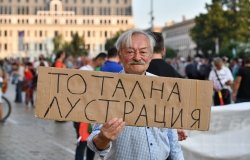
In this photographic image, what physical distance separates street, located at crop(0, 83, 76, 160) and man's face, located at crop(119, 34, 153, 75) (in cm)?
656

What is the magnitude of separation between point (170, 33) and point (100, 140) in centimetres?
18192

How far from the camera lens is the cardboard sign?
12.9ft

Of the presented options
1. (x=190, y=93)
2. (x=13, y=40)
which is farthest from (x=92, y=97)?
(x=13, y=40)

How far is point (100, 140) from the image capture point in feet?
12.7

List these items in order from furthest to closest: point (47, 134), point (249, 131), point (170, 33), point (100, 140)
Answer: point (170, 33) < point (47, 134) < point (249, 131) < point (100, 140)

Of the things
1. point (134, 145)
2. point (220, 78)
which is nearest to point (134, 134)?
point (134, 145)

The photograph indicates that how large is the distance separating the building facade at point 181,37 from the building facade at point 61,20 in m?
11.2

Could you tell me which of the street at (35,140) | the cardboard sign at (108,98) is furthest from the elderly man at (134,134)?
the street at (35,140)

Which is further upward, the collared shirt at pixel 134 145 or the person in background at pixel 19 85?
the collared shirt at pixel 134 145

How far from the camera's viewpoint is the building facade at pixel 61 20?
538 feet

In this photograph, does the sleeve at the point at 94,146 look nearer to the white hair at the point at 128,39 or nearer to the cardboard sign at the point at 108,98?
the cardboard sign at the point at 108,98

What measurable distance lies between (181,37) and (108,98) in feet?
555

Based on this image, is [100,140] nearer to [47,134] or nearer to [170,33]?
[47,134]

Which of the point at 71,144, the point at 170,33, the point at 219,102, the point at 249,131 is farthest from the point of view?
the point at 170,33
